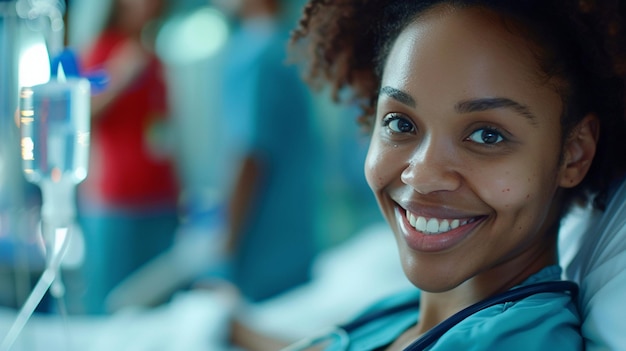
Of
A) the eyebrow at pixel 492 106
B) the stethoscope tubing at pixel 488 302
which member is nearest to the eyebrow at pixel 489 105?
the eyebrow at pixel 492 106

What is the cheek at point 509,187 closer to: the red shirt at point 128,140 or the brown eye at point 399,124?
the brown eye at point 399,124

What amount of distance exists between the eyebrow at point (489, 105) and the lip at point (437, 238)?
14 centimetres

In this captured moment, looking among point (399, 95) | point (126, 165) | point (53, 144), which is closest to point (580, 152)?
point (399, 95)

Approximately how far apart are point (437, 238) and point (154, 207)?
1.74 metres

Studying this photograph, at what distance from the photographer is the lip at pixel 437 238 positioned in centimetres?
92

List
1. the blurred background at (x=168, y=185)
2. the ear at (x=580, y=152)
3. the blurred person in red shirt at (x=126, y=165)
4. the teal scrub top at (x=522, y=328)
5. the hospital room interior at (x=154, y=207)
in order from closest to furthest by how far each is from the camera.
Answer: the teal scrub top at (x=522, y=328) → the ear at (x=580, y=152) → the hospital room interior at (x=154, y=207) → the blurred background at (x=168, y=185) → the blurred person in red shirt at (x=126, y=165)

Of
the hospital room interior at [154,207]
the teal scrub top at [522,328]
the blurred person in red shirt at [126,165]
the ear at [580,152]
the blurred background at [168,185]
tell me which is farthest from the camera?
the blurred person in red shirt at [126,165]

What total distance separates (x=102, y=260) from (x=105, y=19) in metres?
0.85

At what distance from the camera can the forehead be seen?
2.85 feet

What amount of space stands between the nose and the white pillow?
0.22m

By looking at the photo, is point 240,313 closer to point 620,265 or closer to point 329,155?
point 620,265

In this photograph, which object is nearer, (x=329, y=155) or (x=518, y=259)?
(x=518, y=259)

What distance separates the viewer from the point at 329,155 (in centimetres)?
376

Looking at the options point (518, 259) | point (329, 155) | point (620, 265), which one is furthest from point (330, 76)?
point (329, 155)
